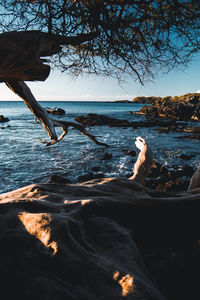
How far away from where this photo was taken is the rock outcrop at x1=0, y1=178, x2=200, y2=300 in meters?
0.89

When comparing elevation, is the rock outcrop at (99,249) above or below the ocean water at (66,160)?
above

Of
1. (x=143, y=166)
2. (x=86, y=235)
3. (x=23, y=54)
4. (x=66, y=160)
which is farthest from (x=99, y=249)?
(x=66, y=160)

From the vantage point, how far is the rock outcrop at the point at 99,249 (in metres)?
0.89

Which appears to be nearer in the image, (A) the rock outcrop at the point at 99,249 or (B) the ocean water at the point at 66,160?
(A) the rock outcrop at the point at 99,249

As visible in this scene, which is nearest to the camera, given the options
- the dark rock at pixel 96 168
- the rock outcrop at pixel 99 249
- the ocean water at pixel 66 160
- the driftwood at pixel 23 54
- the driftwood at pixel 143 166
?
the rock outcrop at pixel 99 249

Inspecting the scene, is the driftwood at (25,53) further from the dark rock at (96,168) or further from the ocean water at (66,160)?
the dark rock at (96,168)

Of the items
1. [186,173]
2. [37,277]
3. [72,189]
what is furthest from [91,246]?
[186,173]

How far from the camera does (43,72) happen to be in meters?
2.41

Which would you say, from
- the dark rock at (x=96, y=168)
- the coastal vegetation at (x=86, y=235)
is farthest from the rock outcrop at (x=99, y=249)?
the dark rock at (x=96, y=168)

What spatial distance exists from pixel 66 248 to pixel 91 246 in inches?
8.7

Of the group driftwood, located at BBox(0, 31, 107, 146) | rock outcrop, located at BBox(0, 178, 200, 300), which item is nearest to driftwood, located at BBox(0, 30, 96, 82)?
driftwood, located at BBox(0, 31, 107, 146)

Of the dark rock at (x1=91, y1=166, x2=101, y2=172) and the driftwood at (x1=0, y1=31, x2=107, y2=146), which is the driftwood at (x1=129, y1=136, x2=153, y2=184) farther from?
the dark rock at (x1=91, y1=166, x2=101, y2=172)

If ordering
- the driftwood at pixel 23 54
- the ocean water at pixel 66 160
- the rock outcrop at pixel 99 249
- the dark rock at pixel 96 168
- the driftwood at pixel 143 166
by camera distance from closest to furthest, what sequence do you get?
the rock outcrop at pixel 99 249, the driftwood at pixel 23 54, the driftwood at pixel 143 166, the ocean water at pixel 66 160, the dark rock at pixel 96 168

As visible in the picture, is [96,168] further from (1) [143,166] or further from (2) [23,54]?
(2) [23,54]
